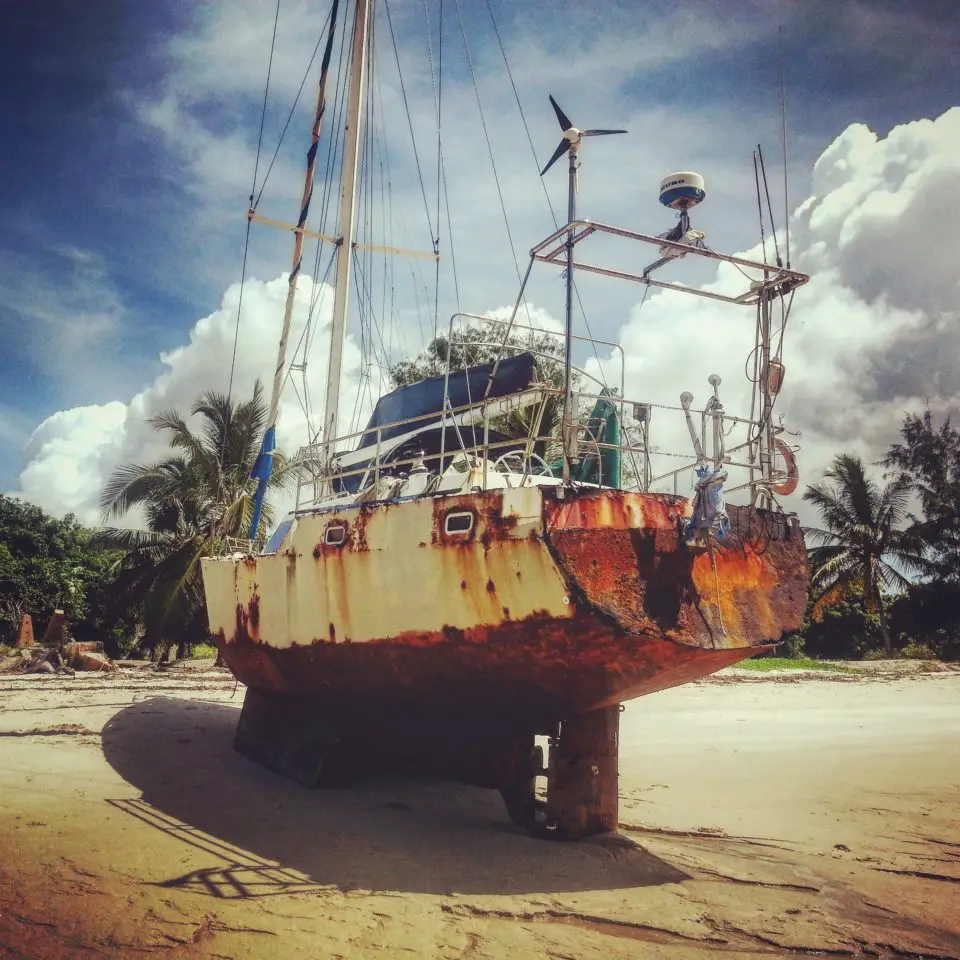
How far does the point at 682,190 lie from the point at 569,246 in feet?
3.37

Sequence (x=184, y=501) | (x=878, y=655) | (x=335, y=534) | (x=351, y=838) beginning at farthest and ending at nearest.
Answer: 1. (x=878, y=655)
2. (x=184, y=501)
3. (x=335, y=534)
4. (x=351, y=838)

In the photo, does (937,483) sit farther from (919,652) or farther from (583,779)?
(583,779)

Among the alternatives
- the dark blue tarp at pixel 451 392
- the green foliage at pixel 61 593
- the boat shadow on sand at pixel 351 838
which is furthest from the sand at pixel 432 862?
the green foliage at pixel 61 593

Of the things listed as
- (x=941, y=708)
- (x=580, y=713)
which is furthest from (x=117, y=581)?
(x=941, y=708)

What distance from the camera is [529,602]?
15.7 ft

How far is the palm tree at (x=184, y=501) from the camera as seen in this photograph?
18.1 m

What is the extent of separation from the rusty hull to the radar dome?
2.26 meters

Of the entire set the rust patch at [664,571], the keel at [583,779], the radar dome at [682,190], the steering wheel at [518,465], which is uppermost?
the radar dome at [682,190]

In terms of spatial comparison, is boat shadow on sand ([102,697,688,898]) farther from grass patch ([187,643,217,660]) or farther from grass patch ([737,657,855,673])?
grass patch ([187,643,217,660])

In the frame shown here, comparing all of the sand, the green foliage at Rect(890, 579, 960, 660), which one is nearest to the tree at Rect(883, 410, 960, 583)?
the green foliage at Rect(890, 579, 960, 660)

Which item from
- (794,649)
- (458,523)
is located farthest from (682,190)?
(794,649)

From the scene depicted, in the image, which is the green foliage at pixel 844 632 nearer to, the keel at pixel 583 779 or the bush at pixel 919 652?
the bush at pixel 919 652

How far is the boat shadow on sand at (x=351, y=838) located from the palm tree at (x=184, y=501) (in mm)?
11273

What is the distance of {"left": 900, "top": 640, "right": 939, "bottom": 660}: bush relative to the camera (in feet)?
81.3
